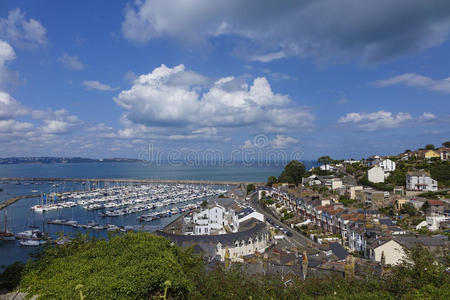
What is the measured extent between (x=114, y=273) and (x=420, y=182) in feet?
124

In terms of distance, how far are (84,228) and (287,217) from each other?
26.6 metres

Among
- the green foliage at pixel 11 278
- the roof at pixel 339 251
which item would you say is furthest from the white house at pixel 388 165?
the green foliage at pixel 11 278

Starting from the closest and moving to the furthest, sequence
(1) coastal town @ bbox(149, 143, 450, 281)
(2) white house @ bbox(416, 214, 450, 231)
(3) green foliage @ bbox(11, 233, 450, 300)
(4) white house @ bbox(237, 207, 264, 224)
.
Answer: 1. (3) green foliage @ bbox(11, 233, 450, 300)
2. (1) coastal town @ bbox(149, 143, 450, 281)
3. (2) white house @ bbox(416, 214, 450, 231)
4. (4) white house @ bbox(237, 207, 264, 224)

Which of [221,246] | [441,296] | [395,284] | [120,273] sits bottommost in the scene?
[221,246]

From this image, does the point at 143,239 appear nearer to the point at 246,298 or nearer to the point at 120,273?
the point at 120,273

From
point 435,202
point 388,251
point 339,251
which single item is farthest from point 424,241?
point 435,202

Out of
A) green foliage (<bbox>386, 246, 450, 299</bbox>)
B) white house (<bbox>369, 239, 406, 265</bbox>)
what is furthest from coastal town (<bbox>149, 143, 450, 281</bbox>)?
green foliage (<bbox>386, 246, 450, 299</bbox>)

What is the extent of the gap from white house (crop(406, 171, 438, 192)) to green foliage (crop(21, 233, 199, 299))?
114 ft

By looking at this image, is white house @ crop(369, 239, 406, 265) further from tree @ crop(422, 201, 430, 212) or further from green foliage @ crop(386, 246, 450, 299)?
tree @ crop(422, 201, 430, 212)

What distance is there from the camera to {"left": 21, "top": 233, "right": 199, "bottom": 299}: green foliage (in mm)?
6293

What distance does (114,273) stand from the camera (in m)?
6.91

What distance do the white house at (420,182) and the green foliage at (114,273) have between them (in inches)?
1364

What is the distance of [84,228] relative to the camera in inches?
1547

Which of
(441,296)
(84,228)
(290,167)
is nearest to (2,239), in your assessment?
(84,228)
